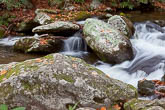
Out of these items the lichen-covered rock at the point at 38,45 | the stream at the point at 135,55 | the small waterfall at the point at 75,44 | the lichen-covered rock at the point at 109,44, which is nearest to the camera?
the stream at the point at 135,55

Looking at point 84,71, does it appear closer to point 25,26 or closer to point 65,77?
point 65,77

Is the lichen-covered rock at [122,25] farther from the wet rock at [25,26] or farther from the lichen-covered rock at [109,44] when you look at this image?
the wet rock at [25,26]

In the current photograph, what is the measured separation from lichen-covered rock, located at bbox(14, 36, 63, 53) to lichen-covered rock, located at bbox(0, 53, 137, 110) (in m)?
3.40

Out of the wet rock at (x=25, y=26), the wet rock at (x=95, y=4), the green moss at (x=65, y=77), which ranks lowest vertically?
the green moss at (x=65, y=77)

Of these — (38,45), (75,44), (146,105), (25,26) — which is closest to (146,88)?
(146,105)

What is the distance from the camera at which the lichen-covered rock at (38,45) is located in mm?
6945

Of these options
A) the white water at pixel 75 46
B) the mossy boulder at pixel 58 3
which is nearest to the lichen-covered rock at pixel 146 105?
the white water at pixel 75 46

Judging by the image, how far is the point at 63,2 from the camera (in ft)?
39.7

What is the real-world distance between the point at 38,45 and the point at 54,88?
3.86 meters

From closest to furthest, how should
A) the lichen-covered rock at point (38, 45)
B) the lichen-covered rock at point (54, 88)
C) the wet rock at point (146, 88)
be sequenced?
the lichen-covered rock at point (54, 88), the wet rock at point (146, 88), the lichen-covered rock at point (38, 45)

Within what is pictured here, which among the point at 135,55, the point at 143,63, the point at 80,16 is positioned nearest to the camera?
the point at 143,63

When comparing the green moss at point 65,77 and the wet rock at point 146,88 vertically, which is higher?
the green moss at point 65,77

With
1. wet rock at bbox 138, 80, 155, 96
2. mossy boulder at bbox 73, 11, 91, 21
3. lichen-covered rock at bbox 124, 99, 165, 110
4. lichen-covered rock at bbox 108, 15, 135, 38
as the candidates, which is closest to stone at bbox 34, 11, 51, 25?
mossy boulder at bbox 73, 11, 91, 21

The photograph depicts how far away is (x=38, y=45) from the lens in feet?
22.7
